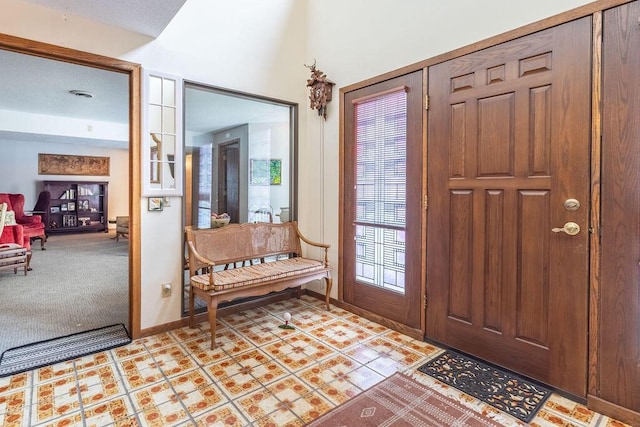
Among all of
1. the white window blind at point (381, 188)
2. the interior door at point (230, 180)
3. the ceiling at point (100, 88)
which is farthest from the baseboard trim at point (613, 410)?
the ceiling at point (100, 88)

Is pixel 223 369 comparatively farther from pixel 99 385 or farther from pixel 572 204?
pixel 572 204

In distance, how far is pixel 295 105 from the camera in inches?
150

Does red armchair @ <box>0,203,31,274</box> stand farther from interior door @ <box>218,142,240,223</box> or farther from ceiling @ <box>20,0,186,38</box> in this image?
ceiling @ <box>20,0,186,38</box>

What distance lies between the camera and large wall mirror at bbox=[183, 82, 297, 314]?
126 inches

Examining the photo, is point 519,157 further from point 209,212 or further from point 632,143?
point 209,212

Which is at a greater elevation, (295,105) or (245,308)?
(295,105)

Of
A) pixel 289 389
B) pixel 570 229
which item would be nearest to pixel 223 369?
pixel 289 389

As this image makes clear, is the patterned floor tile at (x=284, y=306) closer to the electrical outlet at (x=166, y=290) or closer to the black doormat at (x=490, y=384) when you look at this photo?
the electrical outlet at (x=166, y=290)

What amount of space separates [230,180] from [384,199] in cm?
158

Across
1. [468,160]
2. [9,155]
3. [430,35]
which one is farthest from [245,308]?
[9,155]

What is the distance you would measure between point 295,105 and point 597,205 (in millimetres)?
2872

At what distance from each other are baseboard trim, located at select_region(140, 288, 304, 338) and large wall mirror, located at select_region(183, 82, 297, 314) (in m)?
0.17

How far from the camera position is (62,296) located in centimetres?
388

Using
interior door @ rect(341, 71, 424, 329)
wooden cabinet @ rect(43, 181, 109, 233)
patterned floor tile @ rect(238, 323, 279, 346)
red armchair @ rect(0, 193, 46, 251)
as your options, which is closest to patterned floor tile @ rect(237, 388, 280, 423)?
patterned floor tile @ rect(238, 323, 279, 346)
